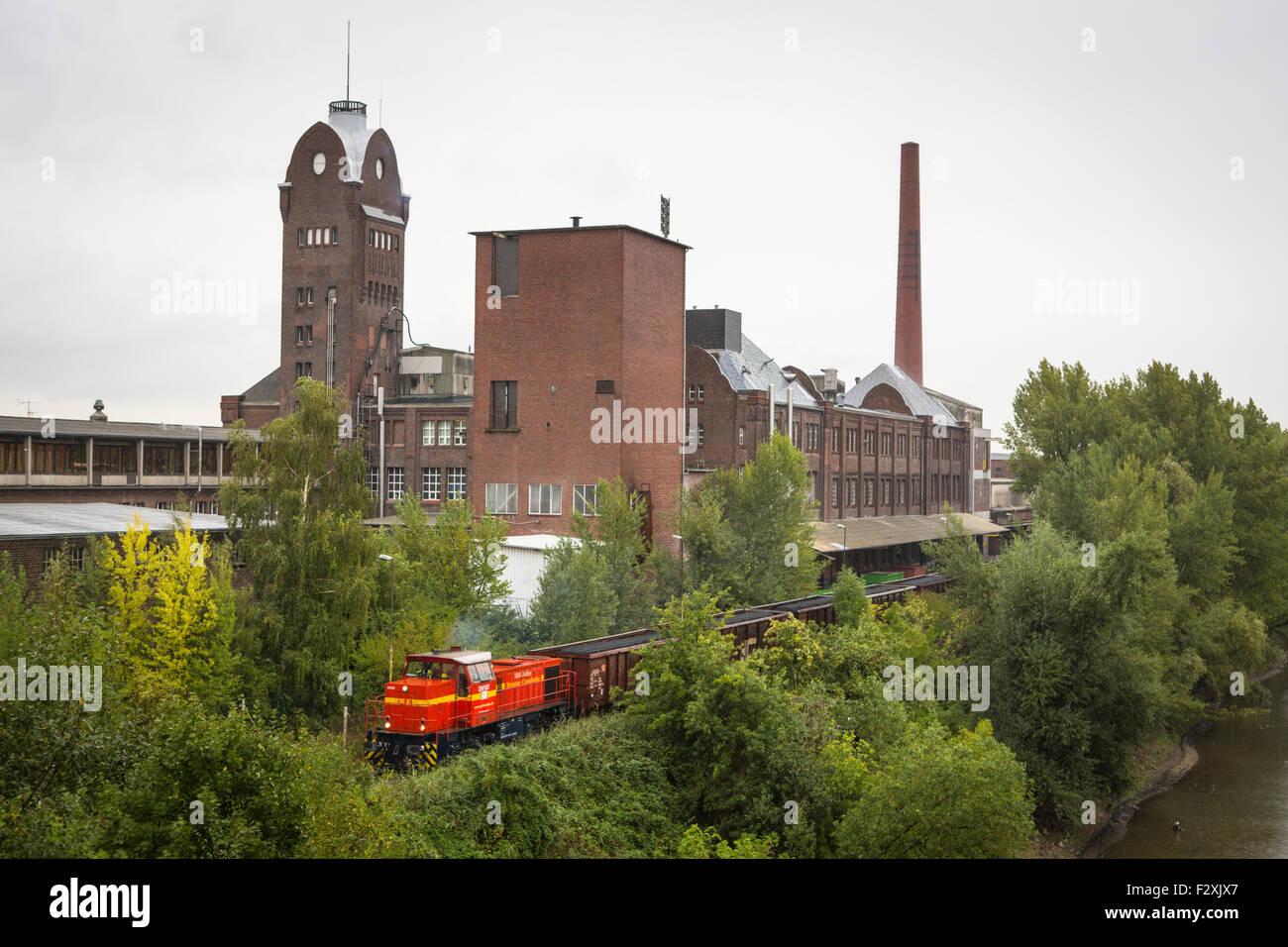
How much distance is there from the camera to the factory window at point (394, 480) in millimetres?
81000

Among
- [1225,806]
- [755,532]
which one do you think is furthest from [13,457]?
[1225,806]

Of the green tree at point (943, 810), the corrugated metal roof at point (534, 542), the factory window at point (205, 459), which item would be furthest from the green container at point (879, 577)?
the green tree at point (943, 810)

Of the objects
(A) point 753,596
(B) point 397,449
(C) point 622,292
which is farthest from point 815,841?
(B) point 397,449

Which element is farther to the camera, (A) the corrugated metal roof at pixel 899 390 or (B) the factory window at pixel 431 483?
(A) the corrugated metal roof at pixel 899 390

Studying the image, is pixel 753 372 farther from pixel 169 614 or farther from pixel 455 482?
pixel 169 614

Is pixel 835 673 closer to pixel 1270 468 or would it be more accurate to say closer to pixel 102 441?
pixel 1270 468

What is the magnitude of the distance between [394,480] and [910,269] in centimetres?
4650

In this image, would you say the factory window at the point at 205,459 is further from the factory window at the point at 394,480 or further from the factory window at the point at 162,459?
the factory window at the point at 394,480

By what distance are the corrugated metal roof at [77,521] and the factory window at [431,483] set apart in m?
34.1

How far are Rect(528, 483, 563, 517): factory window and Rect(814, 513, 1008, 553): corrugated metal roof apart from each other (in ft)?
57.5

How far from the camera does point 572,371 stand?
5422cm

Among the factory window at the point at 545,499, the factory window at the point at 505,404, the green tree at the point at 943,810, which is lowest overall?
the green tree at the point at 943,810

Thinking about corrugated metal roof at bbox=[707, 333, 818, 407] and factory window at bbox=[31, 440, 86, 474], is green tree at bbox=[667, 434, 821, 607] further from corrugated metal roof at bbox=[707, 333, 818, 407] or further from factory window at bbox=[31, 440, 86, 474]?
factory window at bbox=[31, 440, 86, 474]

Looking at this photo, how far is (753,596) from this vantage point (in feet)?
157
